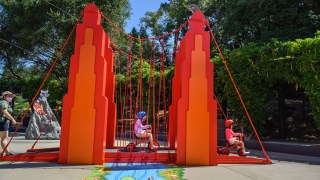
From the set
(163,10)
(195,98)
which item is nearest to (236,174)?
(195,98)

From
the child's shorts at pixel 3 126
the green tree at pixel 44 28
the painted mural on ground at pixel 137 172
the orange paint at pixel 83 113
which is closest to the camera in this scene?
the painted mural on ground at pixel 137 172

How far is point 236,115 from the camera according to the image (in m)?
13.5

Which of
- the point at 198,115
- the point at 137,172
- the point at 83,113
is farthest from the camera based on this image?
the point at 198,115

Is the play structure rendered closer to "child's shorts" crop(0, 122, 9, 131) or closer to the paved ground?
the paved ground

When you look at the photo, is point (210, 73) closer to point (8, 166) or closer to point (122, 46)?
point (8, 166)

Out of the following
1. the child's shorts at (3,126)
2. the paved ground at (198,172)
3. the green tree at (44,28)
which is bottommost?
the paved ground at (198,172)

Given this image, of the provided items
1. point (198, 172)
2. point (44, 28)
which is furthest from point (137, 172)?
point (44, 28)

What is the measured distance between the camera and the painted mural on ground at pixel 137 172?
5.16 meters

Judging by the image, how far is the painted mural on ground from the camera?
5.16 meters

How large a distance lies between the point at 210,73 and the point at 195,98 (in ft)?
2.31

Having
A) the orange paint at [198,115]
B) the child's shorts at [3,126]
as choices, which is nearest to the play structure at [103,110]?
the orange paint at [198,115]

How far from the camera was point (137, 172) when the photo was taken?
560 cm

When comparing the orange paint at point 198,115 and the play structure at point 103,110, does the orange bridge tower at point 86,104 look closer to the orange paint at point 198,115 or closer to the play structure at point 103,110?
the play structure at point 103,110

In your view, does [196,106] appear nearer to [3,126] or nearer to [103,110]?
[103,110]
